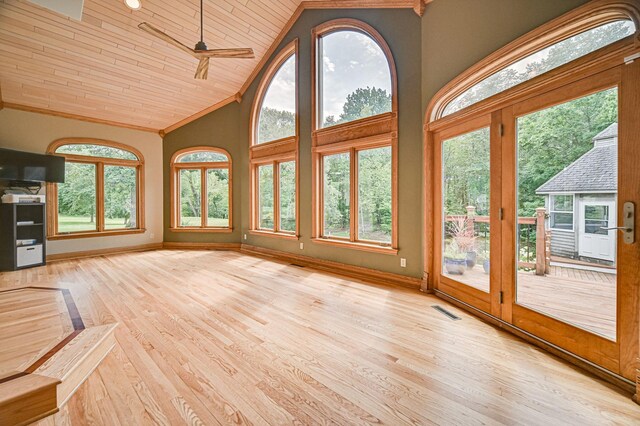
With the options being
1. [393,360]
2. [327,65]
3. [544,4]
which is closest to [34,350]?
Result: [393,360]

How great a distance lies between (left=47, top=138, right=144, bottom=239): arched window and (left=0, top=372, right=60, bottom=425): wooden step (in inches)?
227

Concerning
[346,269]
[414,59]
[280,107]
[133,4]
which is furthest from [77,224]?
[414,59]

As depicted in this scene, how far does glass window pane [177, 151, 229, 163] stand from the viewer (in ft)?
23.8

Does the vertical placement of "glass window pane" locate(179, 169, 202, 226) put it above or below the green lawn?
above

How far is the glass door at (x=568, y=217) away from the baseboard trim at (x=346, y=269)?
4.80 ft

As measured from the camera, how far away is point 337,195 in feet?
16.6

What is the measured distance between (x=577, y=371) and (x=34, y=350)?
4.21 metres

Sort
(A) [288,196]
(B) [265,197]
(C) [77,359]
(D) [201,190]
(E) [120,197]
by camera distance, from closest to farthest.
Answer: (C) [77,359], (A) [288,196], (B) [265,197], (E) [120,197], (D) [201,190]

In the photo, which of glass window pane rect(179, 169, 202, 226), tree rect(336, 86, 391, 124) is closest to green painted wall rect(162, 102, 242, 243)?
glass window pane rect(179, 169, 202, 226)

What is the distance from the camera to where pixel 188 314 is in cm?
298

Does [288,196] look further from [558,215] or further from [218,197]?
[558,215]

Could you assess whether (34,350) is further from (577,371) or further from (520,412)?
(577,371)

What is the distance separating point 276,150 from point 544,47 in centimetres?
471

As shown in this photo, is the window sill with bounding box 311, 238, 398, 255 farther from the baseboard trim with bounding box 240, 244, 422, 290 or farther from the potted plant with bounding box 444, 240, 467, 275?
the potted plant with bounding box 444, 240, 467, 275
